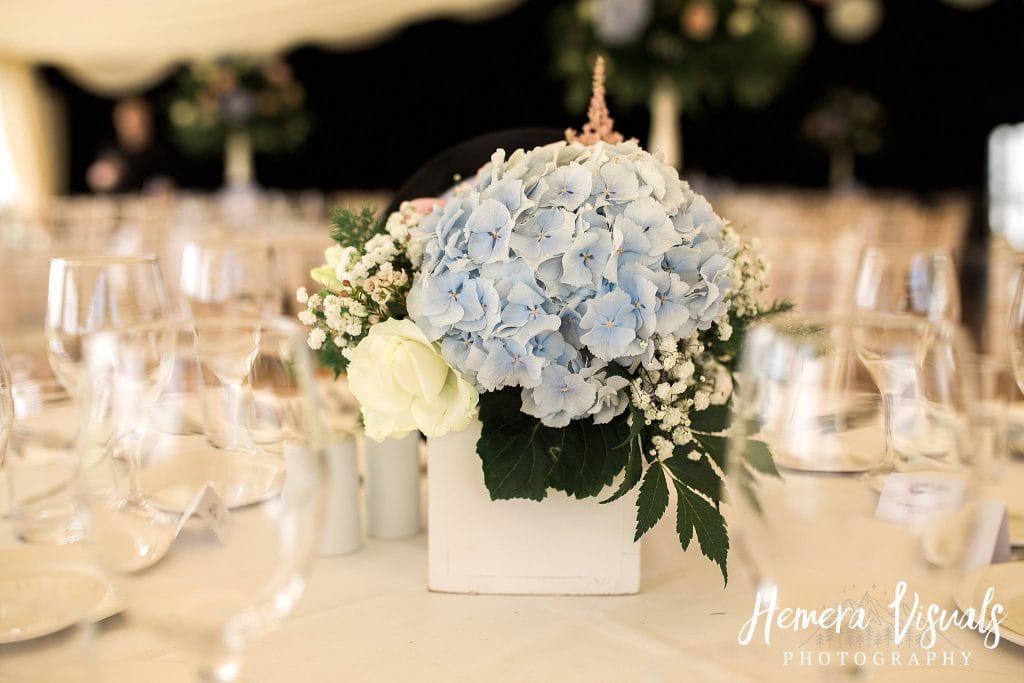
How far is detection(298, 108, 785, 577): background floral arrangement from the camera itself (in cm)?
87

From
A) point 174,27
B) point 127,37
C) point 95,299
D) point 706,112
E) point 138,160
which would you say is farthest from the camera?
point 138,160

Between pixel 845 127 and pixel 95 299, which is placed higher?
pixel 845 127

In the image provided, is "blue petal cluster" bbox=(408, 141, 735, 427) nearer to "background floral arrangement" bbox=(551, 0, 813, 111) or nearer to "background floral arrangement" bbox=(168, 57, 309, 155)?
"background floral arrangement" bbox=(551, 0, 813, 111)

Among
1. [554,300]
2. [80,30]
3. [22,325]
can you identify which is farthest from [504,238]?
[80,30]

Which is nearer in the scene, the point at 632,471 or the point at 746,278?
the point at 632,471

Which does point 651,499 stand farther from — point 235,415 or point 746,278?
point 235,415

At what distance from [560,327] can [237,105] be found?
8231 mm

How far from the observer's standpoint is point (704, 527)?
35.5 inches

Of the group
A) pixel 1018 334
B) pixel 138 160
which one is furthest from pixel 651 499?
pixel 138 160

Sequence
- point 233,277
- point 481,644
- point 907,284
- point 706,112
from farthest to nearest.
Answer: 1. point 706,112
2. point 233,277
3. point 907,284
4. point 481,644

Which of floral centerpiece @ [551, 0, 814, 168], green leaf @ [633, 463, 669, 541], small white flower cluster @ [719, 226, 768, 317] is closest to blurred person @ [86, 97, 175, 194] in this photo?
floral centerpiece @ [551, 0, 814, 168]

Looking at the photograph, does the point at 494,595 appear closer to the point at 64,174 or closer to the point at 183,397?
the point at 183,397

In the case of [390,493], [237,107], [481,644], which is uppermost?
[237,107]

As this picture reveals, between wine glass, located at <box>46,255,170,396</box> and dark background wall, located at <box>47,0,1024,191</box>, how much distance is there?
11795 millimetres
